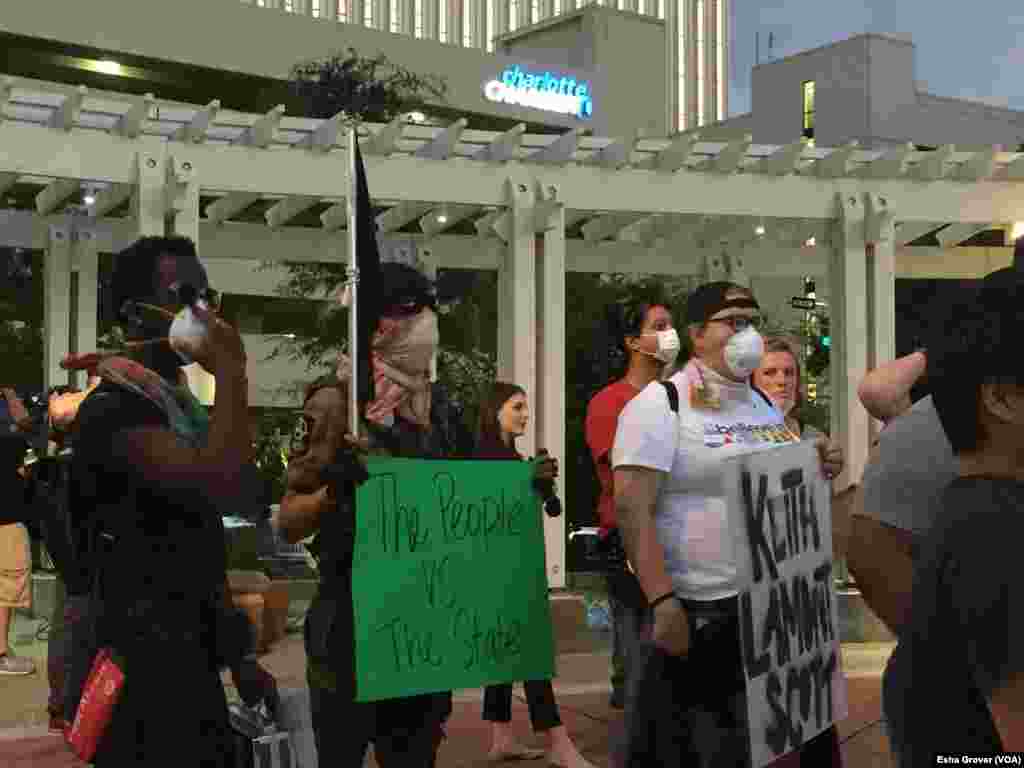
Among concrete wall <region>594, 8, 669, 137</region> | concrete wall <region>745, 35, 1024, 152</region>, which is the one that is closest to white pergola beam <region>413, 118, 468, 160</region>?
concrete wall <region>745, 35, 1024, 152</region>

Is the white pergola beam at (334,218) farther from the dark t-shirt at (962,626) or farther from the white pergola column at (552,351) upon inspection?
the dark t-shirt at (962,626)

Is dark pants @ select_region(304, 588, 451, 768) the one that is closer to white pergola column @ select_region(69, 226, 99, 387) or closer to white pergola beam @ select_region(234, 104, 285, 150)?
white pergola beam @ select_region(234, 104, 285, 150)

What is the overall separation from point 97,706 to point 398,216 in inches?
470

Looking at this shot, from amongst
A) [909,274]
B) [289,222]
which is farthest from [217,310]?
[909,274]

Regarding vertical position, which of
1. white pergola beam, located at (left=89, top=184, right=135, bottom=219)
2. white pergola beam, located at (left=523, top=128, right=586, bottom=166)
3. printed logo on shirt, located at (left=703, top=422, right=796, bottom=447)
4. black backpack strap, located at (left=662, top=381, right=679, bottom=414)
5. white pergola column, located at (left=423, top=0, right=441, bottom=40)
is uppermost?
white pergola column, located at (left=423, top=0, right=441, bottom=40)

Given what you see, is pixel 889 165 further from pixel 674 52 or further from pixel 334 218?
pixel 674 52

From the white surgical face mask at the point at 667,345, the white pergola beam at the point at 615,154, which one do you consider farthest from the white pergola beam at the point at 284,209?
the white surgical face mask at the point at 667,345

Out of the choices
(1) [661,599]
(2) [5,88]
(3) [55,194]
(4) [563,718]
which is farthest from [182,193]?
(1) [661,599]

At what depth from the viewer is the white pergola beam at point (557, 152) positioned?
43.0 feet

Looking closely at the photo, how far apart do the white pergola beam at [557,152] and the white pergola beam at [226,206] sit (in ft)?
8.38

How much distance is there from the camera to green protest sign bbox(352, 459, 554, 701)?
13.3ft

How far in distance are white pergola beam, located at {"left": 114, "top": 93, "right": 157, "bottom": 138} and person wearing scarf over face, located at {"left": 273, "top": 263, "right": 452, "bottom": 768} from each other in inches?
306

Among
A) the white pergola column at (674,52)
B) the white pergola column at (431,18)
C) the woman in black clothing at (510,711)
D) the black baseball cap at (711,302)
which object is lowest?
the woman in black clothing at (510,711)

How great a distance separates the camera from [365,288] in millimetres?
3902
